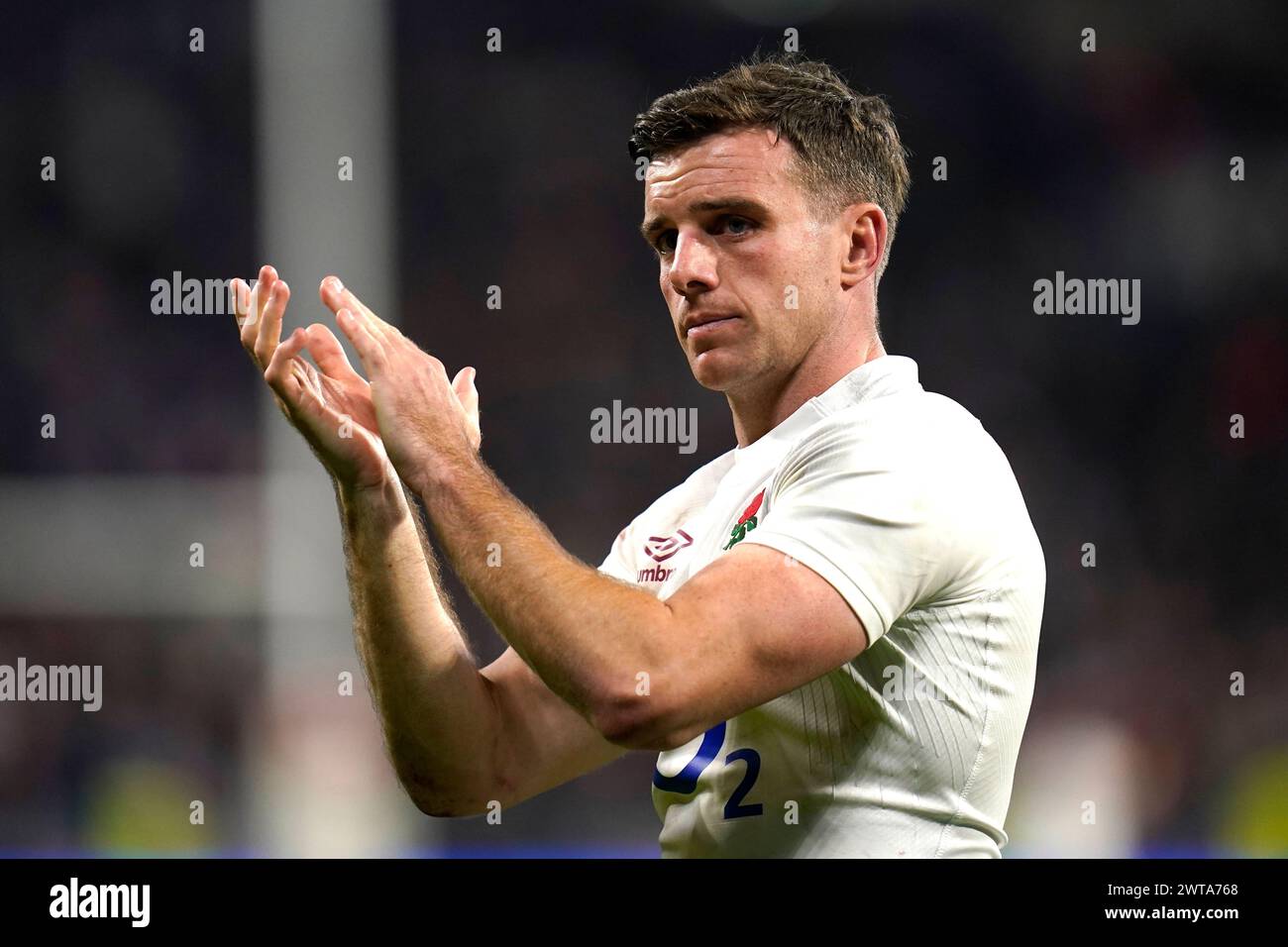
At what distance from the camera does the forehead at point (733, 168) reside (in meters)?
2.14

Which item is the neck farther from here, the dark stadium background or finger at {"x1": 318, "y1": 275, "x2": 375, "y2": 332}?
the dark stadium background

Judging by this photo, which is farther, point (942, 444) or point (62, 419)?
point (62, 419)

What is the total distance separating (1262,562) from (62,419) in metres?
3.95

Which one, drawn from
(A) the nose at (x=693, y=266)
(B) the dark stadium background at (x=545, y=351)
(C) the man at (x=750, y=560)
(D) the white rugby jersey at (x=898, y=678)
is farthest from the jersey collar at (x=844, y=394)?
(B) the dark stadium background at (x=545, y=351)

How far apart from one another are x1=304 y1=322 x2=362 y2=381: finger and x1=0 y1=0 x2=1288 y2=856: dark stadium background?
242cm

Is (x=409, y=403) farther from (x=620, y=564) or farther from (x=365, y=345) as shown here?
(x=620, y=564)

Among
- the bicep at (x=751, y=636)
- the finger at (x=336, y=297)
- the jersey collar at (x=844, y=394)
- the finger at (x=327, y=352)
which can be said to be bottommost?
the bicep at (x=751, y=636)

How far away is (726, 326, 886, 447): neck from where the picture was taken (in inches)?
85.2

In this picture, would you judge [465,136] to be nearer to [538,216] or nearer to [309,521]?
[538,216]

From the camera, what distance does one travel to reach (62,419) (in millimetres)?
4801

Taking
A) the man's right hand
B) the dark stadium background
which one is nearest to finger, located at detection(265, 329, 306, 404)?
the man's right hand

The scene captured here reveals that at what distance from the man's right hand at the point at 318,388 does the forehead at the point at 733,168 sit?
55 centimetres

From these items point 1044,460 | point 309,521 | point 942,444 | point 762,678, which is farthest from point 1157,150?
point 762,678

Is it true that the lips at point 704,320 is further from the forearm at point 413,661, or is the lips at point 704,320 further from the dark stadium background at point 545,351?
the dark stadium background at point 545,351
